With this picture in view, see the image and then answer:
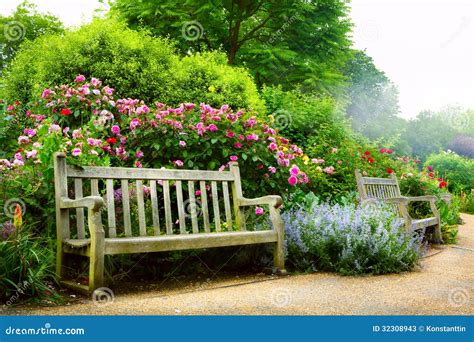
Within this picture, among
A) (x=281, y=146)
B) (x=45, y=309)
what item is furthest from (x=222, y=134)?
(x=45, y=309)

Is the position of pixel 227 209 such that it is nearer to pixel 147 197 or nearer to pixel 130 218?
pixel 147 197

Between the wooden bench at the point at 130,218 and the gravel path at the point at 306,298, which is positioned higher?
the wooden bench at the point at 130,218

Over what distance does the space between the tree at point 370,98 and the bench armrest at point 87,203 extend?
26053 millimetres

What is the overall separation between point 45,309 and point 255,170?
3.28 m

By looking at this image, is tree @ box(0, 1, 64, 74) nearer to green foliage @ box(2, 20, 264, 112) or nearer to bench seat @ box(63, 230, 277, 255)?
green foliage @ box(2, 20, 264, 112)

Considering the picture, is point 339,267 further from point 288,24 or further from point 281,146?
point 288,24

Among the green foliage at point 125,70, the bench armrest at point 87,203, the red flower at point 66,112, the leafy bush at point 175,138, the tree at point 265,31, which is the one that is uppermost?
the tree at point 265,31

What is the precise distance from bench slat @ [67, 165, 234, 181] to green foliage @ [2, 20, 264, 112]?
10.8 feet

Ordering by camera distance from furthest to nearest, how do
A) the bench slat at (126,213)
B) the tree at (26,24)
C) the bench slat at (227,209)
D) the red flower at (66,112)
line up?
the tree at (26,24) → the red flower at (66,112) → the bench slat at (227,209) → the bench slat at (126,213)

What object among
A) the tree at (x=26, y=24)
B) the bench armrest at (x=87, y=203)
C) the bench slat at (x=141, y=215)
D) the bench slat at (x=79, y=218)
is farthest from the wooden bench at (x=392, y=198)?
the tree at (x=26, y=24)

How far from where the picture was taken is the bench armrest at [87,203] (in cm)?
393

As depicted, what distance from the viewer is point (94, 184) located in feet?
15.0

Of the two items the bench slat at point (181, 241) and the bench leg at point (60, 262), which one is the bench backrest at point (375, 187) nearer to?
the bench slat at point (181, 241)

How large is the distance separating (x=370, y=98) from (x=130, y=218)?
2808 cm
